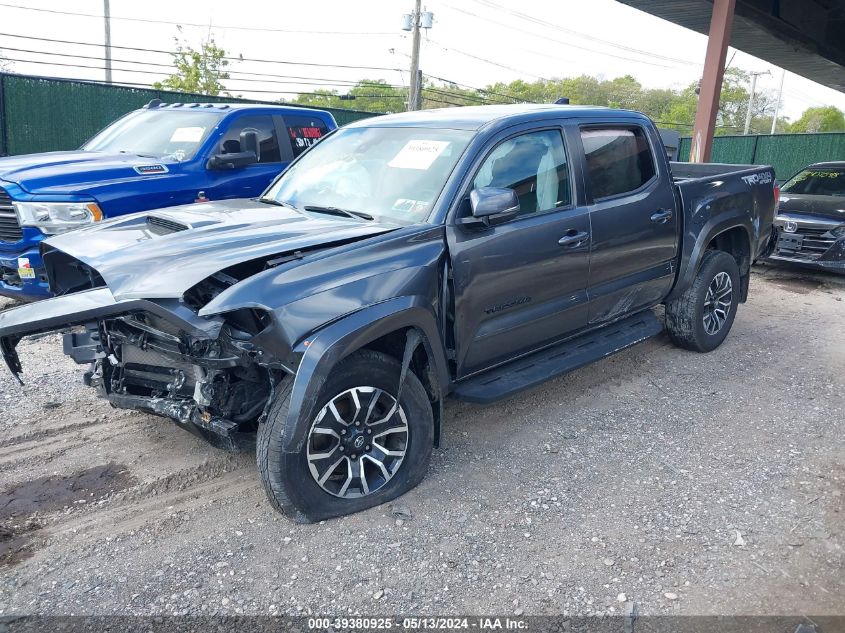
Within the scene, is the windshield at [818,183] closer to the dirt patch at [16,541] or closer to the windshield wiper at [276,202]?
the windshield wiper at [276,202]

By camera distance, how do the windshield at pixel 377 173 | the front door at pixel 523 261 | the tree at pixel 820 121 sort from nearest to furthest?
the front door at pixel 523 261, the windshield at pixel 377 173, the tree at pixel 820 121

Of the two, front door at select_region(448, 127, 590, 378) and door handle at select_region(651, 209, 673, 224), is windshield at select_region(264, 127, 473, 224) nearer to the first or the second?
front door at select_region(448, 127, 590, 378)

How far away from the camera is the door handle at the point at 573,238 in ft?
14.0

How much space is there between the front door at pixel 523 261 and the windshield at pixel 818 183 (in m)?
7.43

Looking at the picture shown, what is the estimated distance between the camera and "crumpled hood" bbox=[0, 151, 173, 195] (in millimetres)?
5926

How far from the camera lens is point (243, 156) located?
7.00 meters

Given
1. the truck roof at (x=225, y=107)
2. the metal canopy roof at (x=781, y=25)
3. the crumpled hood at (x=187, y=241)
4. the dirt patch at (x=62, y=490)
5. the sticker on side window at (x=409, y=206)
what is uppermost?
the metal canopy roof at (x=781, y=25)

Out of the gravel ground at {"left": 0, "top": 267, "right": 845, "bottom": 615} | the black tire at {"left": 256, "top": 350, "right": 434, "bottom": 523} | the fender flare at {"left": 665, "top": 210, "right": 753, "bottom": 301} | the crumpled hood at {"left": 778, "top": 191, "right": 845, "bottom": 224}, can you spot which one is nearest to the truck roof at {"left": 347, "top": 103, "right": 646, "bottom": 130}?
the fender flare at {"left": 665, "top": 210, "right": 753, "bottom": 301}

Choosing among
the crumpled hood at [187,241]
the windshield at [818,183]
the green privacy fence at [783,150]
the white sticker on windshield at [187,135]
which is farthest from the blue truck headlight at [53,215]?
the green privacy fence at [783,150]

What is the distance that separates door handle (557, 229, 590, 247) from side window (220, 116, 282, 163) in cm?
426

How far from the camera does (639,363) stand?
19.1 feet

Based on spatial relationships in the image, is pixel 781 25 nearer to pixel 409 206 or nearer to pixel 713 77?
pixel 713 77

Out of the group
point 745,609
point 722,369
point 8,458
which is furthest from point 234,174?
point 745,609

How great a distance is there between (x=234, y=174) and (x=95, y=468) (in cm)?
399
